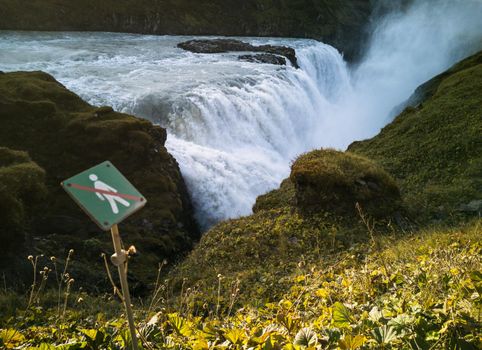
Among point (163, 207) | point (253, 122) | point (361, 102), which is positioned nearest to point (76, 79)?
point (253, 122)

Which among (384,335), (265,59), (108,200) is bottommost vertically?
(265,59)

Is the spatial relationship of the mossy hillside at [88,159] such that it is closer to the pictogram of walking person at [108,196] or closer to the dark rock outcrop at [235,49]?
the pictogram of walking person at [108,196]

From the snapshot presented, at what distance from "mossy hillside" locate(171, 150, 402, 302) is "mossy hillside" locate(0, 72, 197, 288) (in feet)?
7.18

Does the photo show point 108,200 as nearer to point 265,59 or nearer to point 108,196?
point 108,196

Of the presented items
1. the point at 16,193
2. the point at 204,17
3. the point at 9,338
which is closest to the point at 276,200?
the point at 16,193

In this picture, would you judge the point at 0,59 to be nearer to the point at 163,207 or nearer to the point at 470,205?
the point at 163,207

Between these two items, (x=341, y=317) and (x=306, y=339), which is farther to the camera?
(x=341, y=317)

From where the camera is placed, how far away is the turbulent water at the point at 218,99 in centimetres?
1756

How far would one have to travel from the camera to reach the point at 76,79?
2359 cm

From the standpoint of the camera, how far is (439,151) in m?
12.9

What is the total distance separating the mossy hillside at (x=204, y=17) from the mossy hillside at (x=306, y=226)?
4207cm

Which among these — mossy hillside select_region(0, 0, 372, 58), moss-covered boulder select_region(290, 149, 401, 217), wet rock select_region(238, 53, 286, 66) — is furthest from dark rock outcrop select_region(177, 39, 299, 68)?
moss-covered boulder select_region(290, 149, 401, 217)

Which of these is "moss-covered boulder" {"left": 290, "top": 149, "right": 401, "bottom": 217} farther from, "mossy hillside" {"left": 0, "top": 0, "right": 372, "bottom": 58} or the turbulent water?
"mossy hillside" {"left": 0, "top": 0, "right": 372, "bottom": 58}

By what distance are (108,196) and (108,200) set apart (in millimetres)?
25
